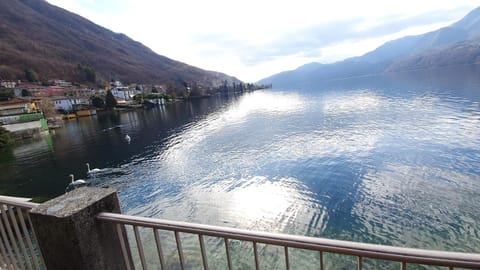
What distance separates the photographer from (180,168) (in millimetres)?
20438

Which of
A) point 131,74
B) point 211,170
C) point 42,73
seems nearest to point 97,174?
point 211,170

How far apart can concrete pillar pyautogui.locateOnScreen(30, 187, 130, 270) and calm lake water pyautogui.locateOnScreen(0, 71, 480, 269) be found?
9.56 m

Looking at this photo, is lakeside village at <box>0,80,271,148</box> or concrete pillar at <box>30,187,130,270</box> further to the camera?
lakeside village at <box>0,80,271,148</box>

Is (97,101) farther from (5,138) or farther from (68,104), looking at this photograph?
(5,138)

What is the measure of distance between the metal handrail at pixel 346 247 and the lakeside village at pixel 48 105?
47996mm

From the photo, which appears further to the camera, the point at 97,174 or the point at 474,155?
the point at 97,174

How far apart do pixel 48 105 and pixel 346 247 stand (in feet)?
266

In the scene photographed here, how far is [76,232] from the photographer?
78.7 inches

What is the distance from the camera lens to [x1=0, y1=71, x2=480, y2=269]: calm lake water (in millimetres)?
10578

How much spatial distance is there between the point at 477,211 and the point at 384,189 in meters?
3.64

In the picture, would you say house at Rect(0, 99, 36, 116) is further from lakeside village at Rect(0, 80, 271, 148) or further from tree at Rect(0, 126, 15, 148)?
tree at Rect(0, 126, 15, 148)

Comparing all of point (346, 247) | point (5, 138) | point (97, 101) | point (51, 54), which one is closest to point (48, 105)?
point (97, 101)

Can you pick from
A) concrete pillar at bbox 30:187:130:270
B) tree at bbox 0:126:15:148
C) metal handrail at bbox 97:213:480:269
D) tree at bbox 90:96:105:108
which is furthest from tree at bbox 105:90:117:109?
metal handrail at bbox 97:213:480:269

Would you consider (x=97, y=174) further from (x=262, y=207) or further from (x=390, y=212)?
(x=390, y=212)
